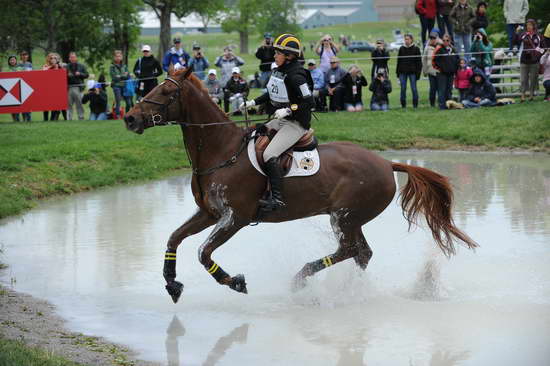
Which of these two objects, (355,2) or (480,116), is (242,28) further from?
(355,2)

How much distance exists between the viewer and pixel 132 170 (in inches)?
693

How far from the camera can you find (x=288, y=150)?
9320mm

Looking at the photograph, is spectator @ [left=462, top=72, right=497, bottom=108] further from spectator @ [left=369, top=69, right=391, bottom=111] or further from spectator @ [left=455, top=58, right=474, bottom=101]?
spectator @ [left=369, top=69, right=391, bottom=111]

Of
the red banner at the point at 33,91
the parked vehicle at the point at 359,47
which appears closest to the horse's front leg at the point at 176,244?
the red banner at the point at 33,91

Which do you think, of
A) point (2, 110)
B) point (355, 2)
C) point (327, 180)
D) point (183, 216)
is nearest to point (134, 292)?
point (327, 180)

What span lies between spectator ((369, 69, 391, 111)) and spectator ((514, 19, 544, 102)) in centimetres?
356

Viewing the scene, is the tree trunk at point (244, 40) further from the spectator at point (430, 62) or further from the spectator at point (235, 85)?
the spectator at point (235, 85)

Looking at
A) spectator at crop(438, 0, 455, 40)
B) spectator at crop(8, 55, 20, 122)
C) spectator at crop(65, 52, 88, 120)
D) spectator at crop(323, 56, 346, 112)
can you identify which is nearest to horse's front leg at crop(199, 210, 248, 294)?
spectator at crop(323, 56, 346, 112)

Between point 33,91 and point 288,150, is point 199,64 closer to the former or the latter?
point 33,91

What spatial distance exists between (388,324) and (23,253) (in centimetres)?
536

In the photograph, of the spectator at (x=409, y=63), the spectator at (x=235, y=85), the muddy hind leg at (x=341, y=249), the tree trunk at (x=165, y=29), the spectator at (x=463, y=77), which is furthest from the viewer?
the tree trunk at (x=165, y=29)

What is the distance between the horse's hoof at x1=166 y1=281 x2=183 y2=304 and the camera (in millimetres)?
8891

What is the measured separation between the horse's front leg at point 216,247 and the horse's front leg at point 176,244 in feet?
0.62

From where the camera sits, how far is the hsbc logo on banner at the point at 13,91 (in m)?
21.5
